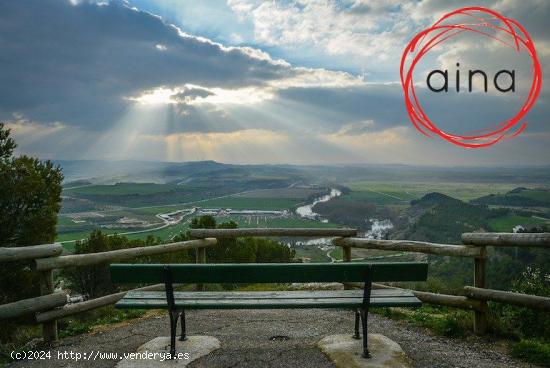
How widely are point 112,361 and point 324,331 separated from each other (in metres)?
2.82

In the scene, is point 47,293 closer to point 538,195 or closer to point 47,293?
point 47,293

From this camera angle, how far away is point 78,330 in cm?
626

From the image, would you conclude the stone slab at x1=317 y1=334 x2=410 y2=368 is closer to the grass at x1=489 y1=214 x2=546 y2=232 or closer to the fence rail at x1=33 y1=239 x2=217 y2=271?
the fence rail at x1=33 y1=239 x2=217 y2=271

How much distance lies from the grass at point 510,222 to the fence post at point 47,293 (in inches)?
2342

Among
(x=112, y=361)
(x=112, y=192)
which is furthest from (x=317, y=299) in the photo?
(x=112, y=192)

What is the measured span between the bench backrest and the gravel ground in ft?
3.36

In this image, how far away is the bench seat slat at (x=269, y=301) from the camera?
15.8 feet

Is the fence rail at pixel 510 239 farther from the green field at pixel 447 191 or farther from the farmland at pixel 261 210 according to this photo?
the green field at pixel 447 191

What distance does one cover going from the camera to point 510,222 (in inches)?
2416

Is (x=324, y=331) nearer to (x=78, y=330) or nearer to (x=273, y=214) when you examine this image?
(x=78, y=330)

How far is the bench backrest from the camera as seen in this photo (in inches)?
177

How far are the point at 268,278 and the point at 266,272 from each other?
90 mm

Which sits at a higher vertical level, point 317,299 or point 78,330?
point 317,299

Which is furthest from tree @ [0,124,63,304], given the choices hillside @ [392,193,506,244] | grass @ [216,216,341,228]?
grass @ [216,216,341,228]
